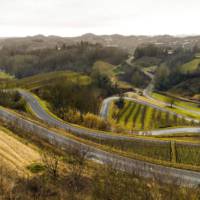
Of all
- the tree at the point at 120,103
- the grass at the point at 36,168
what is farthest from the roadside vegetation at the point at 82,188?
the tree at the point at 120,103

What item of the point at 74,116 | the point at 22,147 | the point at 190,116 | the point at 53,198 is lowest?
the point at 190,116

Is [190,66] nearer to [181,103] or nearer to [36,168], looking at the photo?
[181,103]

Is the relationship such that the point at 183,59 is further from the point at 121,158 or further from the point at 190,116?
the point at 121,158

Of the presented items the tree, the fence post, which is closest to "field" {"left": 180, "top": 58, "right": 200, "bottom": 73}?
the tree

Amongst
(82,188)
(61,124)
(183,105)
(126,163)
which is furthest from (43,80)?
(82,188)

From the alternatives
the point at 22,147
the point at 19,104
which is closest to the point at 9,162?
the point at 22,147

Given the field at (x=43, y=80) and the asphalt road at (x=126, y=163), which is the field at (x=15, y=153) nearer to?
the asphalt road at (x=126, y=163)
